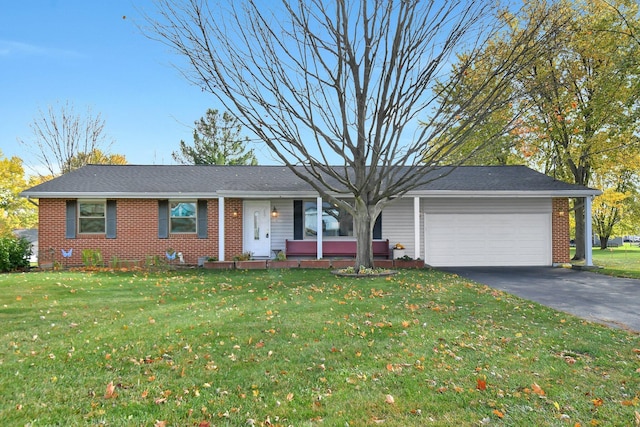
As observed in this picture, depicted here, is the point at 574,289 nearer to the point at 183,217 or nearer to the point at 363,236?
the point at 363,236

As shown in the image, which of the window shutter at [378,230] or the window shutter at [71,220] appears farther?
the window shutter at [378,230]

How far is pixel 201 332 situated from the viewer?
5.45m

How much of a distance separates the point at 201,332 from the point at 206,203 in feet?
34.4

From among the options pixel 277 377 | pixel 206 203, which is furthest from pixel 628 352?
pixel 206 203

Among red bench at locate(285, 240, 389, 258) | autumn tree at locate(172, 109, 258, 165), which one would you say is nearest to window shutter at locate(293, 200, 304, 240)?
red bench at locate(285, 240, 389, 258)

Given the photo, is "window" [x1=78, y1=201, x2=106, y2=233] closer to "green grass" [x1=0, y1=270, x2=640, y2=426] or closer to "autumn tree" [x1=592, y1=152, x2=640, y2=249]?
"green grass" [x1=0, y1=270, x2=640, y2=426]

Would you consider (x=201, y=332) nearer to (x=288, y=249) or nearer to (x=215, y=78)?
(x=215, y=78)

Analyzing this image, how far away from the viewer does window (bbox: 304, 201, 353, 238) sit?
52.2 ft

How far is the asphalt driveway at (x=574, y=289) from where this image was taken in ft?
23.7

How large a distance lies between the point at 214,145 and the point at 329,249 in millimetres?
22866

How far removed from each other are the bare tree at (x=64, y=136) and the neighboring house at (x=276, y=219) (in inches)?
503

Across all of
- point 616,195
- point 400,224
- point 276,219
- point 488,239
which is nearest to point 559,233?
point 488,239

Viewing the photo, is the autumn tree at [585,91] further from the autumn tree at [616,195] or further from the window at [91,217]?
the window at [91,217]

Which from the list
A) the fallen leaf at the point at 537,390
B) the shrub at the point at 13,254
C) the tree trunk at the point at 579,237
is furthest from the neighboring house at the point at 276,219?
the fallen leaf at the point at 537,390
